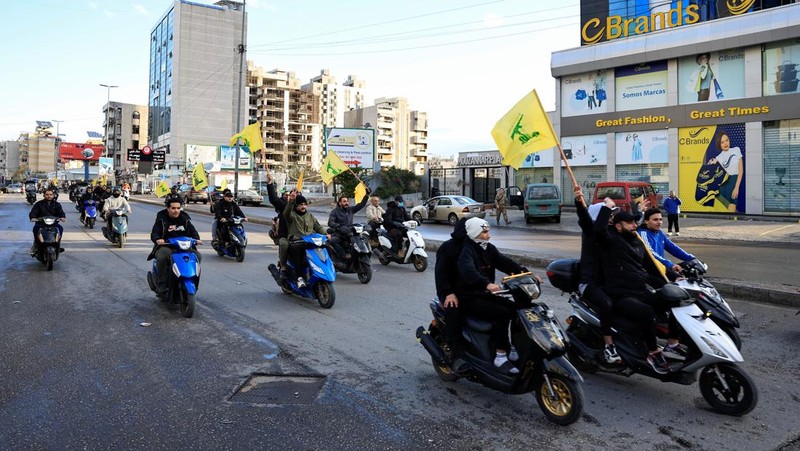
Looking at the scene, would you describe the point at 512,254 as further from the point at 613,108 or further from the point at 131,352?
the point at 613,108

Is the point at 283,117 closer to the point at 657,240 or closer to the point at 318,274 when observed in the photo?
the point at 318,274

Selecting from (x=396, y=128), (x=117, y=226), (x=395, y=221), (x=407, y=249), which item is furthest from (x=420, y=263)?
(x=396, y=128)

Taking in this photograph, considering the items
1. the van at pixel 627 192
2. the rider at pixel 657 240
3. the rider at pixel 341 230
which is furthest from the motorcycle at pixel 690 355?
the van at pixel 627 192

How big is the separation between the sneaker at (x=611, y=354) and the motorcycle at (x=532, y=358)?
0.77 m

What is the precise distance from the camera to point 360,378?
4.81 meters

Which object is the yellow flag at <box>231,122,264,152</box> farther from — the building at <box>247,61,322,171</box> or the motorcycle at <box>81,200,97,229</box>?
the building at <box>247,61,322,171</box>

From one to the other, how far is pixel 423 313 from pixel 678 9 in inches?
1140

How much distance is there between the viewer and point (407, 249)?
11.7 metres

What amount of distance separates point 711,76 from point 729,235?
12.5 m

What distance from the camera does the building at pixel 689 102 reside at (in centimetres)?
2600

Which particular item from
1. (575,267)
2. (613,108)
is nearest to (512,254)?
(575,267)

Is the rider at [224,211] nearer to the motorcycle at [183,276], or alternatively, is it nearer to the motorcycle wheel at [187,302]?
the motorcycle at [183,276]

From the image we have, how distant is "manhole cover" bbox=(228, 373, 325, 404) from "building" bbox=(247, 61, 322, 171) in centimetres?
10313

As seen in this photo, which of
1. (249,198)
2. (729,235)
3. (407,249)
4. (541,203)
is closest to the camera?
(407,249)
